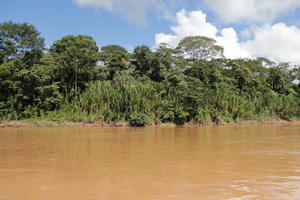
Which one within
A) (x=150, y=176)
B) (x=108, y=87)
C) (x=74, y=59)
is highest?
(x=74, y=59)

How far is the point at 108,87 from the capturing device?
84.4 feet

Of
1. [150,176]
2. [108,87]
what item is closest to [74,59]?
[108,87]

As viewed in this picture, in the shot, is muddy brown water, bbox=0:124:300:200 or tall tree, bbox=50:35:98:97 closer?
muddy brown water, bbox=0:124:300:200

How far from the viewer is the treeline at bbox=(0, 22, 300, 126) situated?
2455 centimetres

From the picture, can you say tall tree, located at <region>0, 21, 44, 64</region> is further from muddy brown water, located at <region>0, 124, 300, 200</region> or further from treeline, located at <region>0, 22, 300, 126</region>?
muddy brown water, located at <region>0, 124, 300, 200</region>

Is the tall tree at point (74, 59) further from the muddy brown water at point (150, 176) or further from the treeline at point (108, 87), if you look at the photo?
the muddy brown water at point (150, 176)

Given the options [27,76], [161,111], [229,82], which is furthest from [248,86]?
[27,76]

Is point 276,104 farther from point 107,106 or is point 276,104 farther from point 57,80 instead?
point 57,80

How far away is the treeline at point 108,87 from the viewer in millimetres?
24547

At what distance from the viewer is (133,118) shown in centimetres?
2336

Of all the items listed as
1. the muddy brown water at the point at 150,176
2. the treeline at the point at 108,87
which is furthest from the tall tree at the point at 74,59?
the muddy brown water at the point at 150,176

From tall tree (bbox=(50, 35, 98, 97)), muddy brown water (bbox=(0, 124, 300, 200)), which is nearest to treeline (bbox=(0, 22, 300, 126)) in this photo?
tall tree (bbox=(50, 35, 98, 97))

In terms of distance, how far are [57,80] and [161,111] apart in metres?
12.1

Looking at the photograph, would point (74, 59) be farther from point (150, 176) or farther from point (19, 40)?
point (150, 176)
